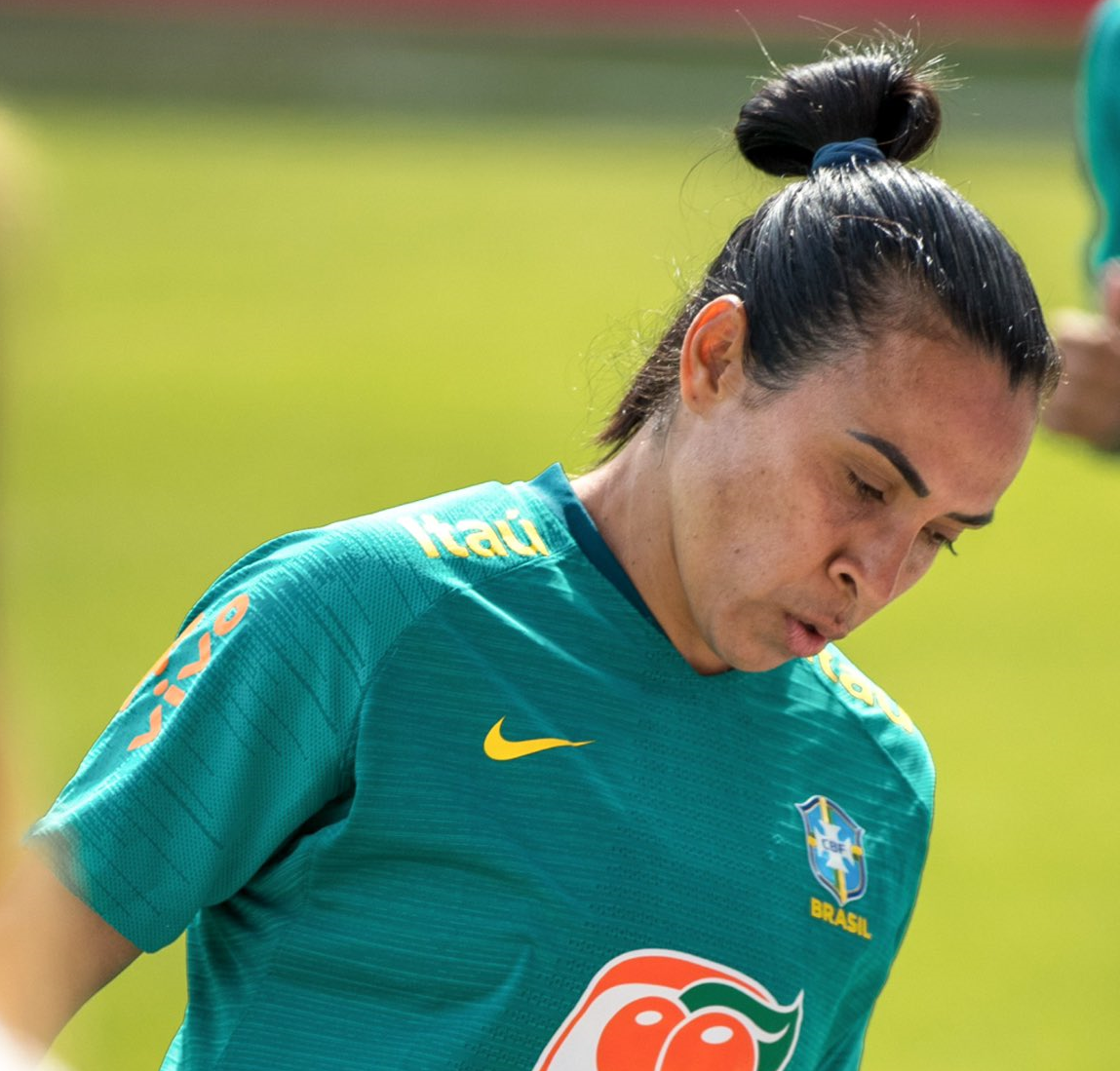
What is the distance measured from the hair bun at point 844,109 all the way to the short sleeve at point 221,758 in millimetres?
754

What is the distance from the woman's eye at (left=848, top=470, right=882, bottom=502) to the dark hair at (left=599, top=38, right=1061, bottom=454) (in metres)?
0.12

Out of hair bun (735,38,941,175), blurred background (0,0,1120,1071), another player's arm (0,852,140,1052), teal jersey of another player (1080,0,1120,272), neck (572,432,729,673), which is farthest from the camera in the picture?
blurred background (0,0,1120,1071)

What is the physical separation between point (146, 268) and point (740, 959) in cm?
1120

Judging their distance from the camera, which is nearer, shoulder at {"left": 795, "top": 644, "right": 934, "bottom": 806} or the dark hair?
the dark hair

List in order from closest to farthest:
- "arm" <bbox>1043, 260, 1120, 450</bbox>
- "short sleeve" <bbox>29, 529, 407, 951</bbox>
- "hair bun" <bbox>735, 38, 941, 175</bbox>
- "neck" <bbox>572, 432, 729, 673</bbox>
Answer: "short sleeve" <bbox>29, 529, 407, 951</bbox>
"neck" <bbox>572, 432, 729, 673</bbox>
"hair bun" <bbox>735, 38, 941, 175</bbox>
"arm" <bbox>1043, 260, 1120, 450</bbox>

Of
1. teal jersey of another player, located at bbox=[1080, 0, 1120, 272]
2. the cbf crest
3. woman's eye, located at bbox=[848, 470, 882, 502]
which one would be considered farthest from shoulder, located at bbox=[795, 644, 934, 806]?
teal jersey of another player, located at bbox=[1080, 0, 1120, 272]

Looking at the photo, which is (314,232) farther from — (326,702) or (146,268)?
(326,702)

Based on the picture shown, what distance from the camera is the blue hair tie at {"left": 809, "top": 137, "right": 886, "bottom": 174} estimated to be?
85.9 inches

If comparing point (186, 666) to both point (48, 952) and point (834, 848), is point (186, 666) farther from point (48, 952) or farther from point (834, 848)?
point (834, 848)

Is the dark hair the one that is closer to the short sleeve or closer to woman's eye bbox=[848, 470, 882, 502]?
woman's eye bbox=[848, 470, 882, 502]

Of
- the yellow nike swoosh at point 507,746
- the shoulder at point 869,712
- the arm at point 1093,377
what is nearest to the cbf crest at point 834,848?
the shoulder at point 869,712

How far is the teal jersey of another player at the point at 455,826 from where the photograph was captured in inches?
75.9

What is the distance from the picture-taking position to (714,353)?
212cm

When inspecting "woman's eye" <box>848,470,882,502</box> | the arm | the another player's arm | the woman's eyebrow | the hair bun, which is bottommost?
the another player's arm
